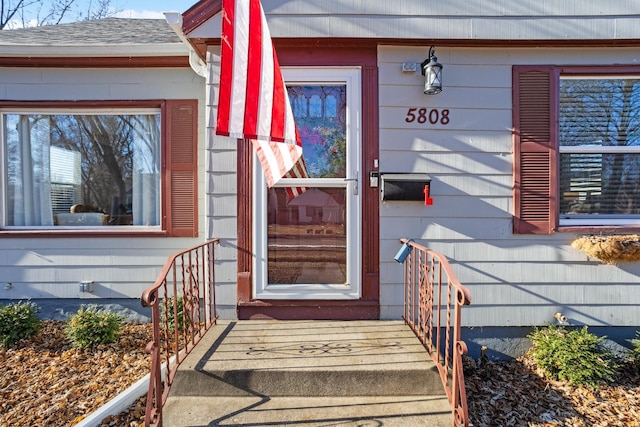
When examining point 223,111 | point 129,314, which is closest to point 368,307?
point 223,111

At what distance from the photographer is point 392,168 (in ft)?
10.3

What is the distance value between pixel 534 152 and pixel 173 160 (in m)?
3.38

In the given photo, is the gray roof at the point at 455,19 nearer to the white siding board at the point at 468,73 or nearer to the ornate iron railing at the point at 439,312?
the white siding board at the point at 468,73

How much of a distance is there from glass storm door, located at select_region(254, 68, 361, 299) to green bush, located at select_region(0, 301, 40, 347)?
2095 mm

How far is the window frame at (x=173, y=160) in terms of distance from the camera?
12.3ft

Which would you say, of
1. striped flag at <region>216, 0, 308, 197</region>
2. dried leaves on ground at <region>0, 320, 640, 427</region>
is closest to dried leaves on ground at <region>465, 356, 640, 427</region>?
dried leaves on ground at <region>0, 320, 640, 427</region>

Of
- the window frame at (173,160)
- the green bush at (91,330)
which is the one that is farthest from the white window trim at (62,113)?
the green bush at (91,330)

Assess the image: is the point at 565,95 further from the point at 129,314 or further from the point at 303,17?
the point at 129,314

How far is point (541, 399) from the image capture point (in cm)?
261

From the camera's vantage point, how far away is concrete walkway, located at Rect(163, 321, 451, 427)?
213 cm

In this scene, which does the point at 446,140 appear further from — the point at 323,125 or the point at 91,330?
the point at 91,330

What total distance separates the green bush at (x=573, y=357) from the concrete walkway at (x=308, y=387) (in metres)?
1.09

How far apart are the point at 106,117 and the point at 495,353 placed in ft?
14.6

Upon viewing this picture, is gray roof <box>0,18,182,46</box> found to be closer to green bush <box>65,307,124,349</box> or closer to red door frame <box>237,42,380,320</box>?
red door frame <box>237,42,380,320</box>
